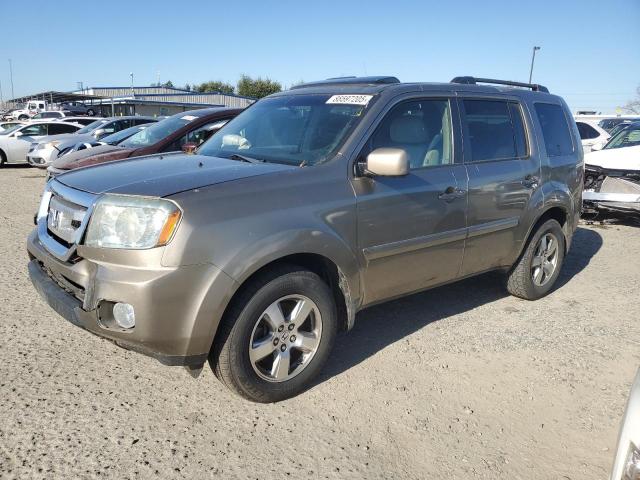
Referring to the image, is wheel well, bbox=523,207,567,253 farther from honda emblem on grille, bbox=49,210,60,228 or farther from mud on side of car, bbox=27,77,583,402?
A: honda emblem on grille, bbox=49,210,60,228

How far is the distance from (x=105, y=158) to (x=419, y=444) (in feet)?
22.2

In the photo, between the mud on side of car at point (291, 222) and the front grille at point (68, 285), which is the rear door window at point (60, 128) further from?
the front grille at point (68, 285)

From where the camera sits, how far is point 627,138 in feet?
30.3

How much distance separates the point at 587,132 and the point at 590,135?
0.13 m

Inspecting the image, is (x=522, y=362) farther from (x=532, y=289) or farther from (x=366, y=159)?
(x=366, y=159)

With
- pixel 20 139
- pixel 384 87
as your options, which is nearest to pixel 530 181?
pixel 384 87

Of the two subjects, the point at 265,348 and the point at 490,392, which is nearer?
the point at 265,348

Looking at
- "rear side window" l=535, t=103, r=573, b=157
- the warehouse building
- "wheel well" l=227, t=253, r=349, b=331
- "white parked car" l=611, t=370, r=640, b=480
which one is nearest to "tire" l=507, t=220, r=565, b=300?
"rear side window" l=535, t=103, r=573, b=157

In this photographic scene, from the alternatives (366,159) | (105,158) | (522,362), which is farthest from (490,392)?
(105,158)

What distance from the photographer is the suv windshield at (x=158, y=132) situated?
27.5ft

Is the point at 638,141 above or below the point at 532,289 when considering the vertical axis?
above

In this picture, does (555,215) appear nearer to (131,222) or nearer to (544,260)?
(544,260)

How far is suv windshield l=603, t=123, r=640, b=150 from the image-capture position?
9.10 metres

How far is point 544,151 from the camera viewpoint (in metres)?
4.80
